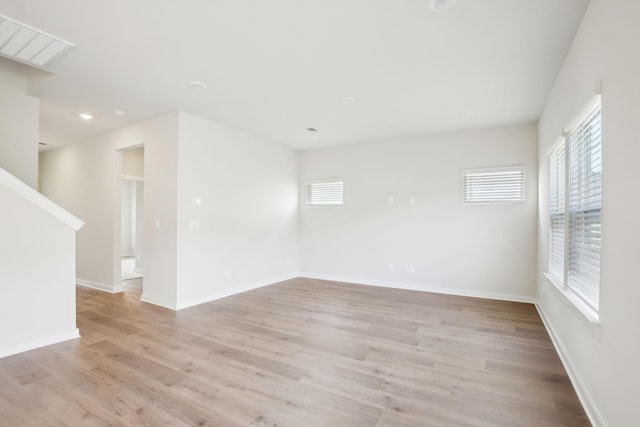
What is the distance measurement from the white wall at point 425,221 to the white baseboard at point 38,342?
4.10 meters

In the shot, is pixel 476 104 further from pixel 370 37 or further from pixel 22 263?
pixel 22 263

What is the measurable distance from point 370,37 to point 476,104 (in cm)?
213

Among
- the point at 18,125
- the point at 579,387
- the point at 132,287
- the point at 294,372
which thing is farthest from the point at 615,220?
the point at 132,287

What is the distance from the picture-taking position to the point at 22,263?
2.94m

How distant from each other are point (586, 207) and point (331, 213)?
4.39 meters

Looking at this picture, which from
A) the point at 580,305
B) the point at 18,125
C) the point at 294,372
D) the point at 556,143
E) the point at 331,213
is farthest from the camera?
the point at 331,213

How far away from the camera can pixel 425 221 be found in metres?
5.32

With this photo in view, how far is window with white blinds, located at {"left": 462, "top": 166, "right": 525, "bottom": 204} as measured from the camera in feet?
15.4

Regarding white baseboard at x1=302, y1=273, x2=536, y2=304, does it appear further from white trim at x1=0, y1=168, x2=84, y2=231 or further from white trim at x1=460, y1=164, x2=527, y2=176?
white trim at x1=0, y1=168, x2=84, y2=231

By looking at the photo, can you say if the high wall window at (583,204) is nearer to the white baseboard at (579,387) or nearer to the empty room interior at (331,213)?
the empty room interior at (331,213)

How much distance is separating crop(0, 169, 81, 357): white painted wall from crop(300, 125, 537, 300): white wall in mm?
4132

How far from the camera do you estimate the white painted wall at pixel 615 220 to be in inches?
55.7

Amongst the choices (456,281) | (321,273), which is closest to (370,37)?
(456,281)

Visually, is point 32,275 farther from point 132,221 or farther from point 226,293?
point 132,221
